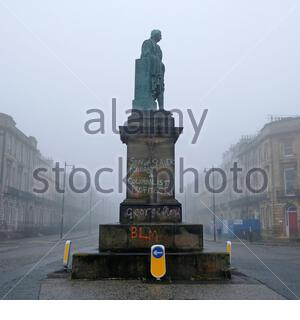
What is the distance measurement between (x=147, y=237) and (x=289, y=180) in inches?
1460

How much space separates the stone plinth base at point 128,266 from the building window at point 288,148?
37572 mm

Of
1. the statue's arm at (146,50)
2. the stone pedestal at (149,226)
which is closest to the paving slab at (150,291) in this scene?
the stone pedestal at (149,226)

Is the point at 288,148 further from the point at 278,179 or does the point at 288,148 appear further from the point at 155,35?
the point at 155,35

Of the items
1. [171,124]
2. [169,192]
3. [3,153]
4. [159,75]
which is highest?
[3,153]

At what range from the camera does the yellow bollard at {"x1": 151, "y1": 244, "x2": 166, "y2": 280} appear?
7.89m

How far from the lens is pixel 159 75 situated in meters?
11.6

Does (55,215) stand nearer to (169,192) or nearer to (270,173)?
(270,173)

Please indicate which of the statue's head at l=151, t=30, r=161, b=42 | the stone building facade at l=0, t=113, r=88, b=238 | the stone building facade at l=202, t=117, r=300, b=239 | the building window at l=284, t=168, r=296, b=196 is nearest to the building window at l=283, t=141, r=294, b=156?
the stone building facade at l=202, t=117, r=300, b=239

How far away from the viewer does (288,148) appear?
141 feet

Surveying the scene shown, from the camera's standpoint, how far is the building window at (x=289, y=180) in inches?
1656

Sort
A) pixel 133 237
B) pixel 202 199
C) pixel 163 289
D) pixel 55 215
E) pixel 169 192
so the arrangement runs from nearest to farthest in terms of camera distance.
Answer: pixel 163 289, pixel 133 237, pixel 169 192, pixel 55 215, pixel 202 199

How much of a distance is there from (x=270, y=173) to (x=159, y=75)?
35412 mm

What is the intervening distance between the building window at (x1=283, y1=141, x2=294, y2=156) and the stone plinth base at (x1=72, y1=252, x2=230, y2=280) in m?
37.6
